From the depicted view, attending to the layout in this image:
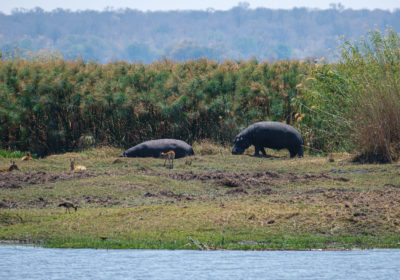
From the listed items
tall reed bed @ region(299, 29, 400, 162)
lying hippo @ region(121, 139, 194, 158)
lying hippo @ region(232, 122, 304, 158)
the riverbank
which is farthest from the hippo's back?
the riverbank

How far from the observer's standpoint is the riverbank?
945cm

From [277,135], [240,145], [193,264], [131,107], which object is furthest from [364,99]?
[193,264]

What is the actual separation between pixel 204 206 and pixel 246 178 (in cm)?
420

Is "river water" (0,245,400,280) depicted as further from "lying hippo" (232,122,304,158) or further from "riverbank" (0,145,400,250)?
"lying hippo" (232,122,304,158)

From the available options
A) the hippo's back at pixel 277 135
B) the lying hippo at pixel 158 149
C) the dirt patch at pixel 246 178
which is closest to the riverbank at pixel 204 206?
the dirt patch at pixel 246 178

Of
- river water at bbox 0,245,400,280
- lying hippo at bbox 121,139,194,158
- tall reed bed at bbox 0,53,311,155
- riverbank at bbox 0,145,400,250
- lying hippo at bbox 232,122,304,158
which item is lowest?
river water at bbox 0,245,400,280

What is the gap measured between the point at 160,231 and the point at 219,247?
1.17 m

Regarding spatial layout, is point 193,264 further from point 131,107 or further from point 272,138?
point 131,107

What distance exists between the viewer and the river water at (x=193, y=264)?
7605mm

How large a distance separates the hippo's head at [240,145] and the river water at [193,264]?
12.5 meters

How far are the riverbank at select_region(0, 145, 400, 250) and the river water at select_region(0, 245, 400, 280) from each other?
35cm

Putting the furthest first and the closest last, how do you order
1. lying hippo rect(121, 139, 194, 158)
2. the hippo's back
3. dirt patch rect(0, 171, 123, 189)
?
the hippo's back < lying hippo rect(121, 139, 194, 158) < dirt patch rect(0, 171, 123, 189)

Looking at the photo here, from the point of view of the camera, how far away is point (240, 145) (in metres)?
21.4

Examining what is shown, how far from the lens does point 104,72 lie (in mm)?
25516
